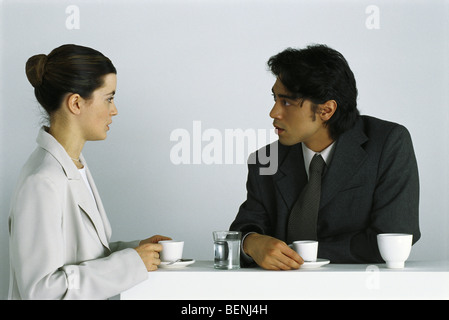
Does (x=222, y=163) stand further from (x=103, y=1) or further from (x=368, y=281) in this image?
(x=368, y=281)

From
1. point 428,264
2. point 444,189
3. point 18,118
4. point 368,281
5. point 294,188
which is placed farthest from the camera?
point 444,189

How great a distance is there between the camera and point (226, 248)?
4.90ft

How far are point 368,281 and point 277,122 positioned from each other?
0.72 m

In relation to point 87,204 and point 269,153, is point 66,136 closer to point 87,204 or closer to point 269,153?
point 87,204

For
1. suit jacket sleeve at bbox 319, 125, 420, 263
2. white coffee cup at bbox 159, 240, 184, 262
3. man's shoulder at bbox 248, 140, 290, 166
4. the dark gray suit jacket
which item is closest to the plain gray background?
man's shoulder at bbox 248, 140, 290, 166

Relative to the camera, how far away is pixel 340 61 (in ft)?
6.49

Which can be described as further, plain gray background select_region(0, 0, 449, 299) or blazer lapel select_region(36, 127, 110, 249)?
plain gray background select_region(0, 0, 449, 299)

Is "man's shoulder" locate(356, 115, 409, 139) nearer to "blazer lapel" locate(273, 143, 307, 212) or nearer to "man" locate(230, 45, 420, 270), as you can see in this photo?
"man" locate(230, 45, 420, 270)

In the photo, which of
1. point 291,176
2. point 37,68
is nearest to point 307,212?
point 291,176

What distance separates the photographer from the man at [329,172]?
67.7 inches

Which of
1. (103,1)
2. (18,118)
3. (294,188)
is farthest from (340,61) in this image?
(18,118)

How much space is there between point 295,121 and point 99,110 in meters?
0.68

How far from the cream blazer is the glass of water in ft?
0.67

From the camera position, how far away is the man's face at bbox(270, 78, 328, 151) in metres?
1.92
